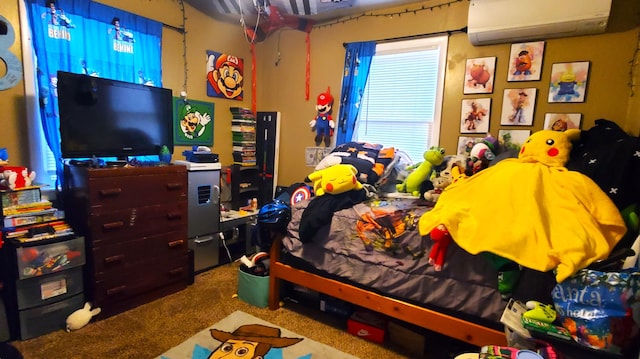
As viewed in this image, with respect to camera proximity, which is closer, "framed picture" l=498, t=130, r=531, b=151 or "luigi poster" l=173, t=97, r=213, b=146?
"framed picture" l=498, t=130, r=531, b=151

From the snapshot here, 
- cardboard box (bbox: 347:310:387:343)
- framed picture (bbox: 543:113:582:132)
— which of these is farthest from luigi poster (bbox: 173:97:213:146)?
framed picture (bbox: 543:113:582:132)

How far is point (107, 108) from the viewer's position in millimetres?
2266

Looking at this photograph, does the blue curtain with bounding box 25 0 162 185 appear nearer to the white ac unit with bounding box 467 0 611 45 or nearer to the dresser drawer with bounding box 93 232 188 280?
the dresser drawer with bounding box 93 232 188 280

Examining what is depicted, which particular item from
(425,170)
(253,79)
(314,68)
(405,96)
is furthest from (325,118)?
(425,170)

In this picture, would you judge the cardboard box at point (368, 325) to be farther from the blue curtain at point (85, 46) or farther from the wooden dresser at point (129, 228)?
the blue curtain at point (85, 46)

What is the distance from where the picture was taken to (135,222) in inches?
88.9

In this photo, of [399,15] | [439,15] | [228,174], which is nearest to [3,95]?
[228,174]

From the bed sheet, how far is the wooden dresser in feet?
2.95

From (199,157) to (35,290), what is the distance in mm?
1338

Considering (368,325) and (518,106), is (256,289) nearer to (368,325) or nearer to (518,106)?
(368,325)

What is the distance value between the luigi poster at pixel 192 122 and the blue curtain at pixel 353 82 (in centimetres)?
127

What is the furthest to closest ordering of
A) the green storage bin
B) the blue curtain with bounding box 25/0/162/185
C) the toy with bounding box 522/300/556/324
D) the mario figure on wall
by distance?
the mario figure on wall, the green storage bin, the blue curtain with bounding box 25/0/162/185, the toy with bounding box 522/300/556/324

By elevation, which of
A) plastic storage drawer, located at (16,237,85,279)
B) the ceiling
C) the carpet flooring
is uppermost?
the ceiling

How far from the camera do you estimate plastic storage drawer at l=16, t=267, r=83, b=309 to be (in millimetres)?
1884
